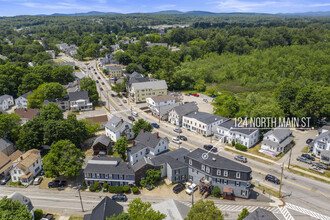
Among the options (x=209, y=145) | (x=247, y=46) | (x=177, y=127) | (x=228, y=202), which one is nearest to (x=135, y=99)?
(x=177, y=127)

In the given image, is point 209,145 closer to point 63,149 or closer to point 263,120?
point 263,120

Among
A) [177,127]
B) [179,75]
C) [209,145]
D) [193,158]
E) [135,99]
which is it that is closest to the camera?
[193,158]

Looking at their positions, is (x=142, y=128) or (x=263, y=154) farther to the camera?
(x=142, y=128)

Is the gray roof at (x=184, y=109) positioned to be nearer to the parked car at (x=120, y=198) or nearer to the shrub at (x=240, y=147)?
the shrub at (x=240, y=147)

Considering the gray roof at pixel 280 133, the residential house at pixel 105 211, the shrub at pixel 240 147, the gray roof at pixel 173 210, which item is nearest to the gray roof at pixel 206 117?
the shrub at pixel 240 147

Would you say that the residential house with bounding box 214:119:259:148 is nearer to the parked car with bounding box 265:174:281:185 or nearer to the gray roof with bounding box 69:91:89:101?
the parked car with bounding box 265:174:281:185
